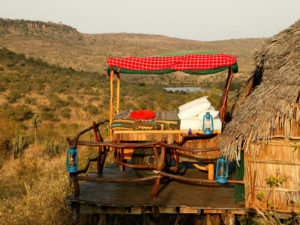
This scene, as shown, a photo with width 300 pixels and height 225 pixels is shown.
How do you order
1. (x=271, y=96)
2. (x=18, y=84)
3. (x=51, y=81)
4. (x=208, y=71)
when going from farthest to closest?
1. (x=51, y=81)
2. (x=18, y=84)
3. (x=208, y=71)
4. (x=271, y=96)

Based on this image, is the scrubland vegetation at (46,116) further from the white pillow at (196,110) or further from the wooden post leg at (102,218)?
the white pillow at (196,110)

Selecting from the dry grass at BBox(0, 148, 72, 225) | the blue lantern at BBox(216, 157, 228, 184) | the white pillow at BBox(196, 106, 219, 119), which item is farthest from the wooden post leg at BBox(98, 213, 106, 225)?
the white pillow at BBox(196, 106, 219, 119)

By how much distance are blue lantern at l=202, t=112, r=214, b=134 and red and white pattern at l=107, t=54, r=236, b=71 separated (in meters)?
1.25

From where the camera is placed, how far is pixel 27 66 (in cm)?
3122

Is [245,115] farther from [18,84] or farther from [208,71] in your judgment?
[18,84]

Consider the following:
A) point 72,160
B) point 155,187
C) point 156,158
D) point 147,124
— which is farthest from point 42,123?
point 156,158

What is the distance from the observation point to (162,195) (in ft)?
20.5

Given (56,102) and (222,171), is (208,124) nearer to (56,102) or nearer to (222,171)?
(222,171)

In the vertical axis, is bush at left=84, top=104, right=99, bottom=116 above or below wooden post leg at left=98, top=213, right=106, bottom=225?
above

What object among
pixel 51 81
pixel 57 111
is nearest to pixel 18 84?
pixel 51 81

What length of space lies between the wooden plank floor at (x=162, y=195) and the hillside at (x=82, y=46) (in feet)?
115

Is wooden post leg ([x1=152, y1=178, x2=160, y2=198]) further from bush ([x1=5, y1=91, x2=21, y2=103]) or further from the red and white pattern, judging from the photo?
bush ([x1=5, y1=91, x2=21, y2=103])

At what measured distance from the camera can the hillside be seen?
53.8m

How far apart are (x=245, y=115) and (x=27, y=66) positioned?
96.3 ft
